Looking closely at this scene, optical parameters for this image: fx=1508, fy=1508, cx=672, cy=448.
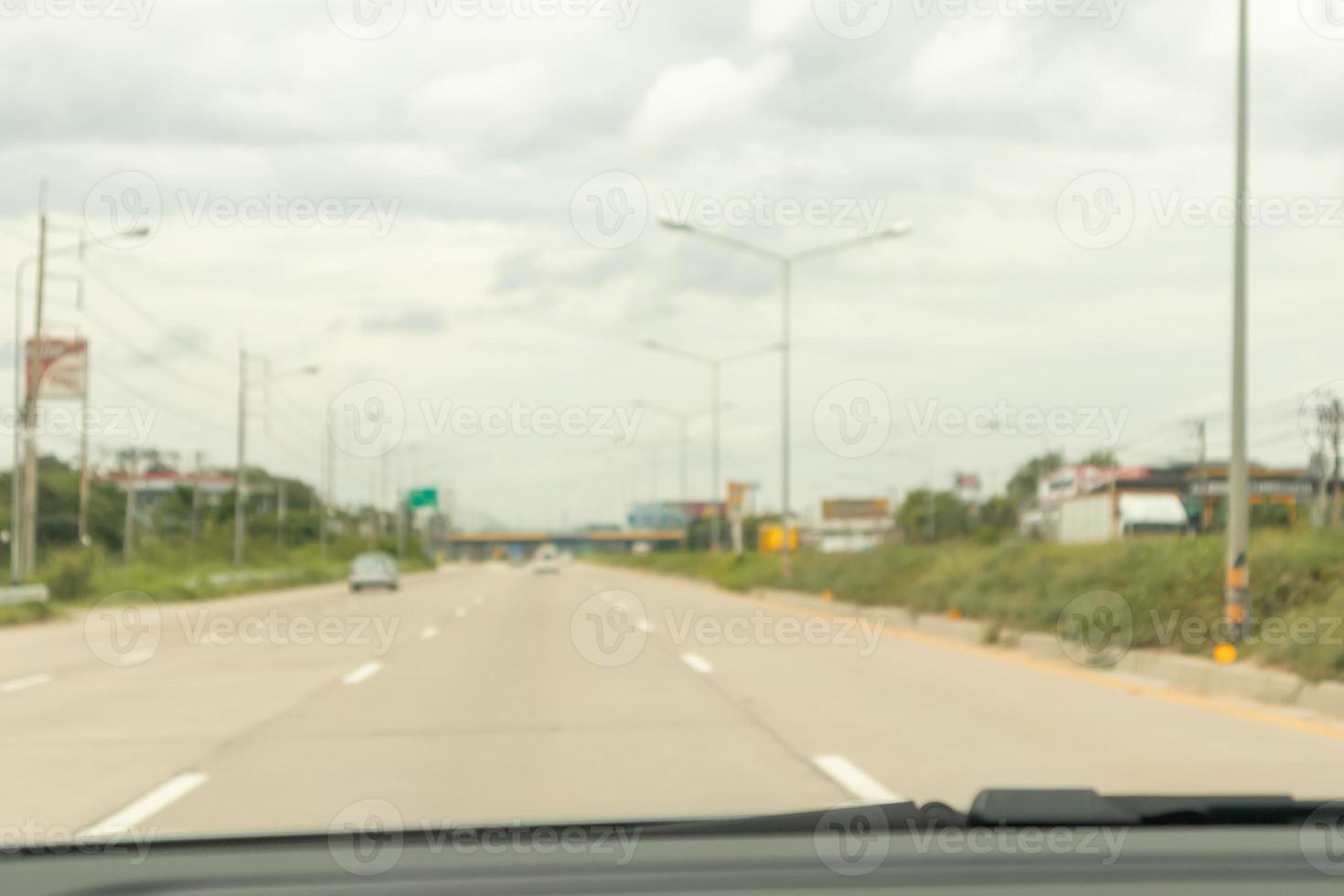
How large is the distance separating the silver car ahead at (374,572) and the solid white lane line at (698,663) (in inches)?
1396

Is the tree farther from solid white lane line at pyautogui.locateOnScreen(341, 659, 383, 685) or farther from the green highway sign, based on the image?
solid white lane line at pyautogui.locateOnScreen(341, 659, 383, 685)

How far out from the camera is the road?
8.16 m

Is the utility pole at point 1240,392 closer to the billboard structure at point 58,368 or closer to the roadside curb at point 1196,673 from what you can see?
the roadside curb at point 1196,673

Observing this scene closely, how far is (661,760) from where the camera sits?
31.3ft

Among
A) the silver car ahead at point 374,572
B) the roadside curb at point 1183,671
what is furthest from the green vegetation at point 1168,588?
the silver car ahead at point 374,572

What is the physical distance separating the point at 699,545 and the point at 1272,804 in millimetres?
140651

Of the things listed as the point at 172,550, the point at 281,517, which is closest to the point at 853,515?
the point at 281,517

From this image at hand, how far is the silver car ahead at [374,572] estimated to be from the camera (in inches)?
2095

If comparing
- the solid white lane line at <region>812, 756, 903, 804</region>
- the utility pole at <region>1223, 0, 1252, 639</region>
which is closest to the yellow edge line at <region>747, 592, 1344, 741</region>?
the utility pole at <region>1223, 0, 1252, 639</region>

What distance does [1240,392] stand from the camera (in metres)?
15.8

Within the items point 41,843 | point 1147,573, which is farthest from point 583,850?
point 1147,573

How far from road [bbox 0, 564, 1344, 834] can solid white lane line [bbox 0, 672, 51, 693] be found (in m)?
0.06

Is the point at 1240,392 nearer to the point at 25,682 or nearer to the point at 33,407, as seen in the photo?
the point at 25,682

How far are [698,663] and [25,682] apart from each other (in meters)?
7.52
